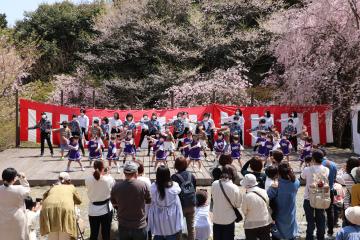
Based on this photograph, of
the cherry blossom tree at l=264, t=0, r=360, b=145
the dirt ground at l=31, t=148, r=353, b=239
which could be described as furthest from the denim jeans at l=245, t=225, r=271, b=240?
the cherry blossom tree at l=264, t=0, r=360, b=145

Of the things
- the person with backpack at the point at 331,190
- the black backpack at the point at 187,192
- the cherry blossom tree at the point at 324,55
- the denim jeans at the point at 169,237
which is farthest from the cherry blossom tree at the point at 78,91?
the denim jeans at the point at 169,237

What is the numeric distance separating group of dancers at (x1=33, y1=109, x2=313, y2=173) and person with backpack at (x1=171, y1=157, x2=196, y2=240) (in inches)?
252

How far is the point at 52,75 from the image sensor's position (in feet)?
90.2

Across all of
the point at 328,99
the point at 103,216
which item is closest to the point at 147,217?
the point at 103,216

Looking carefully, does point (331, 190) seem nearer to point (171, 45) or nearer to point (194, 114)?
point (194, 114)

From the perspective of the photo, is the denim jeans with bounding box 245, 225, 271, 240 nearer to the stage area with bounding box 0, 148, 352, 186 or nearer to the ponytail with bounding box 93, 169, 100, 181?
the ponytail with bounding box 93, 169, 100, 181

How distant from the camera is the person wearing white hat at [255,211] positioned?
5.77m

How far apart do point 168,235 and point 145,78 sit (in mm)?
19422

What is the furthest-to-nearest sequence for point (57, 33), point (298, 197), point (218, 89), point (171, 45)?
point (57, 33)
point (171, 45)
point (218, 89)
point (298, 197)

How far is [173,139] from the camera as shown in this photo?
1523 centimetres

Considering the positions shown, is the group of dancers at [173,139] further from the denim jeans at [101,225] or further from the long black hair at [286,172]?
the denim jeans at [101,225]

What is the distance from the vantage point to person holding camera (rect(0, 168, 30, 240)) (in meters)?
5.62

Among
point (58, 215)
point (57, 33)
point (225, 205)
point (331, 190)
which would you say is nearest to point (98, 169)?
point (58, 215)

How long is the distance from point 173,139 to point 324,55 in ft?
24.1
